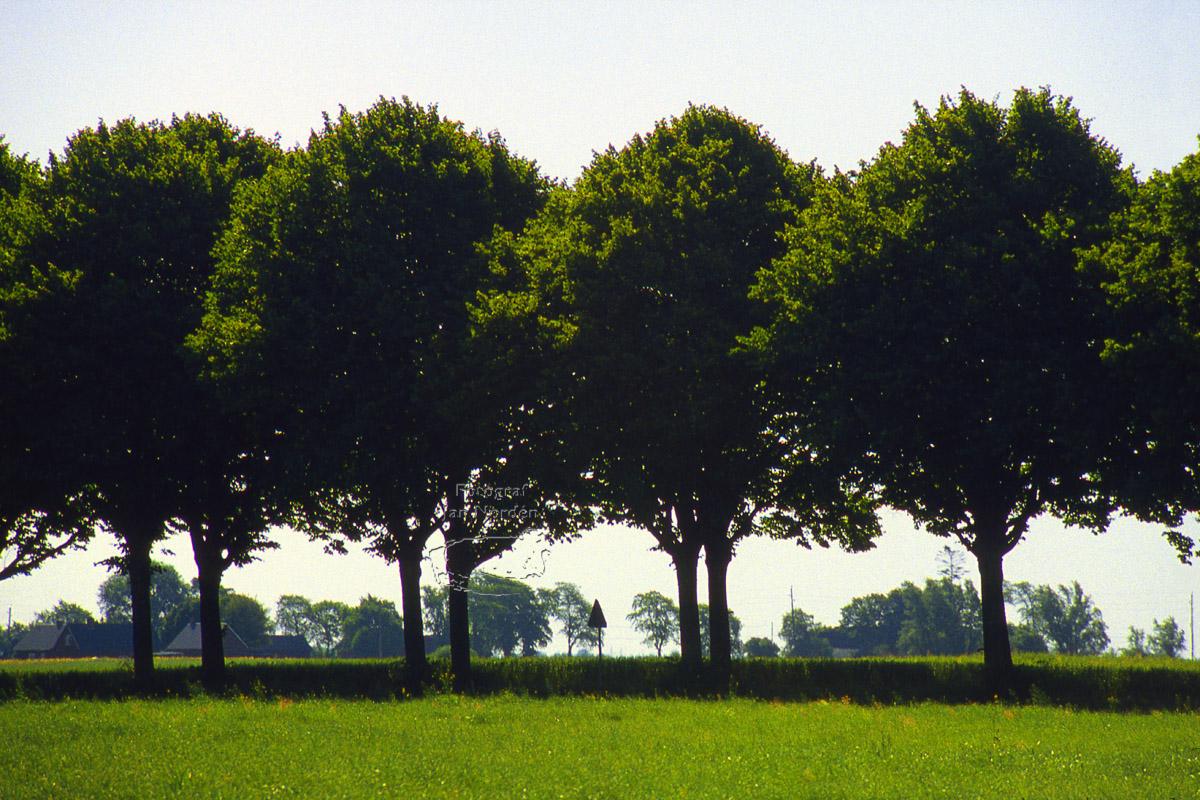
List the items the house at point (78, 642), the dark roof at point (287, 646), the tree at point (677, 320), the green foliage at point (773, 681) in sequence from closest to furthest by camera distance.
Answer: the green foliage at point (773, 681) < the tree at point (677, 320) < the house at point (78, 642) < the dark roof at point (287, 646)

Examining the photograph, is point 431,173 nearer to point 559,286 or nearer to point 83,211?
point 559,286

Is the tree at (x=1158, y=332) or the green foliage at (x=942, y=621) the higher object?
the tree at (x=1158, y=332)

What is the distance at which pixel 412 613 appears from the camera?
141 ft

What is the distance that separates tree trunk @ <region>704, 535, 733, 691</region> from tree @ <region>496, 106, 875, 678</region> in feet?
0.21

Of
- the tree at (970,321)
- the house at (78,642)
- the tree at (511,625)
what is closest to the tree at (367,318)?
the tree at (970,321)

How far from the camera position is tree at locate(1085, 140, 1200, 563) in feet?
99.9

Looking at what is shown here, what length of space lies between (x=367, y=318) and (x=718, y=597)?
16882 millimetres

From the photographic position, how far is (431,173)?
41.4 metres

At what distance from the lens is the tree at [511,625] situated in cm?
15001

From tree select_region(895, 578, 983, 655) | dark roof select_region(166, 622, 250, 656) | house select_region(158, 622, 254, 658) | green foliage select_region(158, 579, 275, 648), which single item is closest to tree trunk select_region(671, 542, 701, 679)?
house select_region(158, 622, 254, 658)

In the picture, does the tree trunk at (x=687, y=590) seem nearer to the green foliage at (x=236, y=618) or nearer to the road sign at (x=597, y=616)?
the road sign at (x=597, y=616)

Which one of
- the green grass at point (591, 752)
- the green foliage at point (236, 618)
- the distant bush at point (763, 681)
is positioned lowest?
the green foliage at point (236, 618)

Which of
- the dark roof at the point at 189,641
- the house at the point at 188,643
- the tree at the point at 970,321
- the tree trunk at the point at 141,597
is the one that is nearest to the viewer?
the tree at the point at 970,321

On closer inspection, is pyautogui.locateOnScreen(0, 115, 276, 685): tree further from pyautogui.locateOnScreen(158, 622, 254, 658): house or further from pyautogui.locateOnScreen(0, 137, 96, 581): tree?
pyautogui.locateOnScreen(158, 622, 254, 658): house
